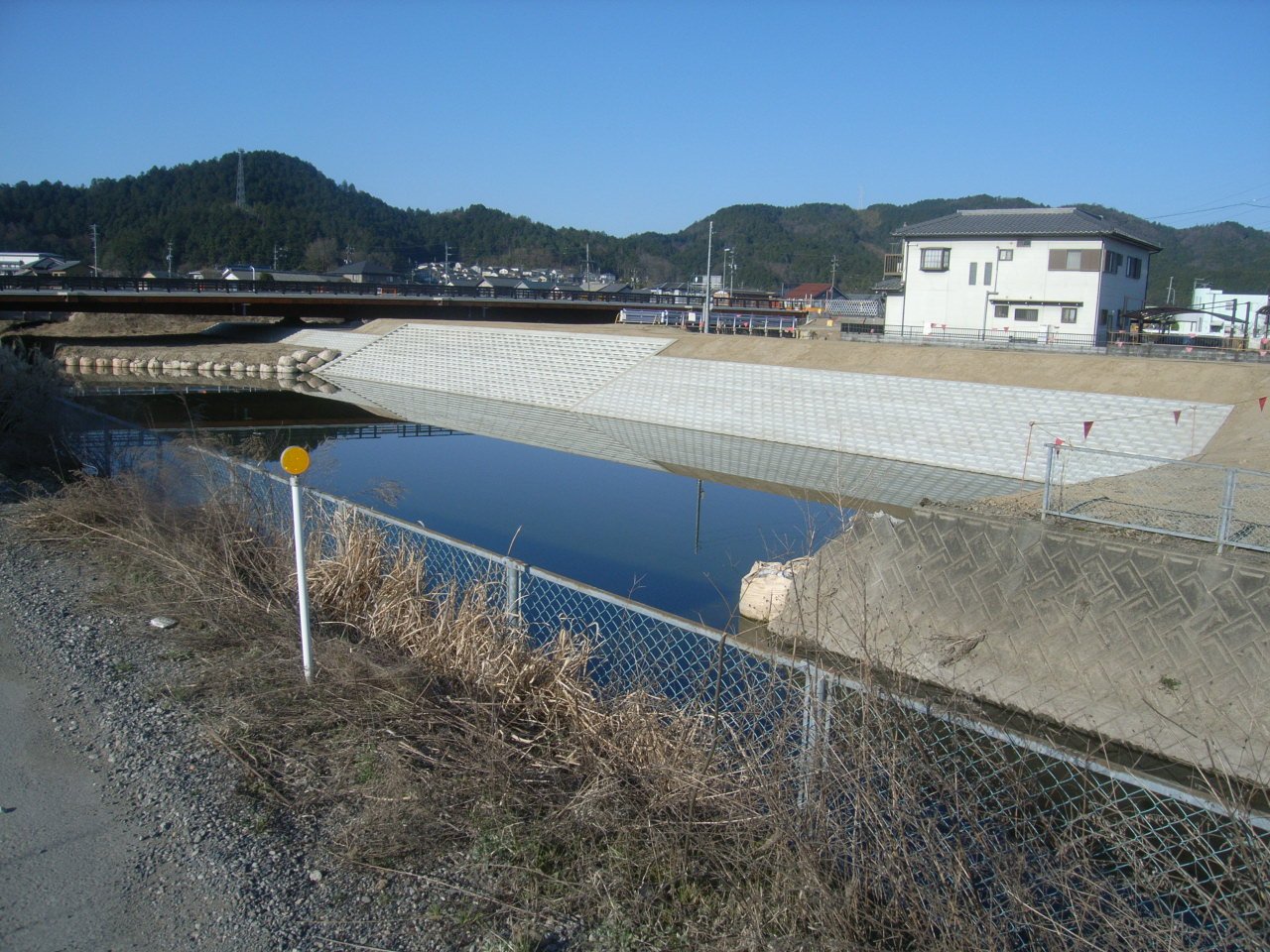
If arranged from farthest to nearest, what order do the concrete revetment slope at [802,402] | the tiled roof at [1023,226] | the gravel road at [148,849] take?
the tiled roof at [1023,226]
the concrete revetment slope at [802,402]
the gravel road at [148,849]

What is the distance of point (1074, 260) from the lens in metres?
37.4

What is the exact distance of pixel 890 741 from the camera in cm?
320

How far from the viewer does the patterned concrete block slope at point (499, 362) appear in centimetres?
3603

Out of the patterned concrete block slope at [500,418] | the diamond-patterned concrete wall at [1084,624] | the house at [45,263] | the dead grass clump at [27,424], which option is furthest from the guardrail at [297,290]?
the diamond-patterned concrete wall at [1084,624]

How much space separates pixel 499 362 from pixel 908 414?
792 inches

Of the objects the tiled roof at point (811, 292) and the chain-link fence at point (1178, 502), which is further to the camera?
the tiled roof at point (811, 292)

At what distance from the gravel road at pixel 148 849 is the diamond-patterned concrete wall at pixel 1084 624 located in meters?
4.31

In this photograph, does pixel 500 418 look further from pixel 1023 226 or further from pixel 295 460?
pixel 295 460

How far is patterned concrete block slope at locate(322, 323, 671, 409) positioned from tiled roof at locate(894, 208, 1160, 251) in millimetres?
14614

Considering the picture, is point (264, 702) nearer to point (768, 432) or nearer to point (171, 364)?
point (768, 432)

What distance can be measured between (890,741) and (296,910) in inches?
89.1

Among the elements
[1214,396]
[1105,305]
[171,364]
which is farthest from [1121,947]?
[171,364]

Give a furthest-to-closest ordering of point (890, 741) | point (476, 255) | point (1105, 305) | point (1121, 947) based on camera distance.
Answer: point (476, 255), point (1105, 305), point (890, 741), point (1121, 947)

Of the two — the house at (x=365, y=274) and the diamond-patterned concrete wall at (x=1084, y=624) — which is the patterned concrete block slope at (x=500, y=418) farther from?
the house at (x=365, y=274)
